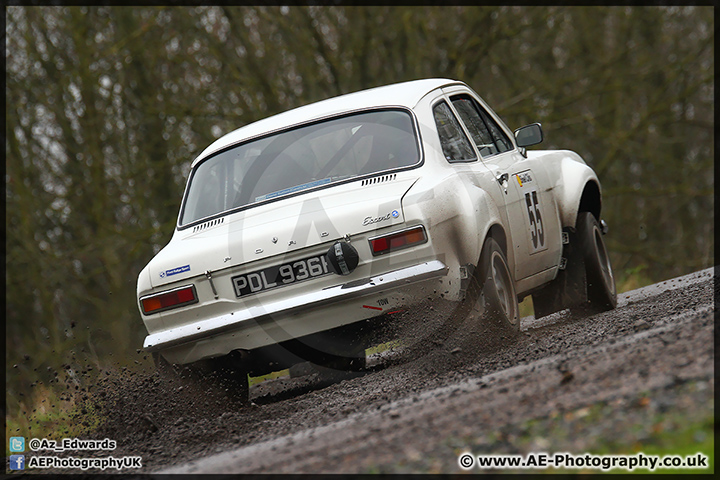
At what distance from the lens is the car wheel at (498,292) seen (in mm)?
5293

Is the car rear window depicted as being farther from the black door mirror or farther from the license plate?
the black door mirror

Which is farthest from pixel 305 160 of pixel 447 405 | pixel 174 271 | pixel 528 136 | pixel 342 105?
pixel 447 405

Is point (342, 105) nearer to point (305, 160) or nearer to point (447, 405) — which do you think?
point (305, 160)

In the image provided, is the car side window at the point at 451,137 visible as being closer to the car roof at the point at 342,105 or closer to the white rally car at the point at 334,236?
the white rally car at the point at 334,236

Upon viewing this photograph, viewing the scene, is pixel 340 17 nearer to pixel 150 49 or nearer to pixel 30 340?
pixel 150 49

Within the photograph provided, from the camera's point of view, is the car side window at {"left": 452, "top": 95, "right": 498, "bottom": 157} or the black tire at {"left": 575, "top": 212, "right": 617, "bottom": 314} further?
the black tire at {"left": 575, "top": 212, "right": 617, "bottom": 314}

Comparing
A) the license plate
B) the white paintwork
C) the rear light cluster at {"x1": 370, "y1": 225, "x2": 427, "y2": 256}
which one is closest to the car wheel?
the white paintwork

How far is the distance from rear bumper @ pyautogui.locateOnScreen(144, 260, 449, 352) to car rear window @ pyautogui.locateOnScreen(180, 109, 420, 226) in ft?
2.86

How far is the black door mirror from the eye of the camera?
689 cm

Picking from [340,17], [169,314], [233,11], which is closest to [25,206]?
[233,11]

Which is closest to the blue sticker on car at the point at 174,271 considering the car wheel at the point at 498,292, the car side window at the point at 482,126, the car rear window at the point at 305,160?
the car rear window at the point at 305,160

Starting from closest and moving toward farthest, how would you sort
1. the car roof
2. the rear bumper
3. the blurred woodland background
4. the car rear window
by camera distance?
1. the rear bumper
2. the car rear window
3. the car roof
4. the blurred woodland background

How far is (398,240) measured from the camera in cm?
495

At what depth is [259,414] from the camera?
536cm
